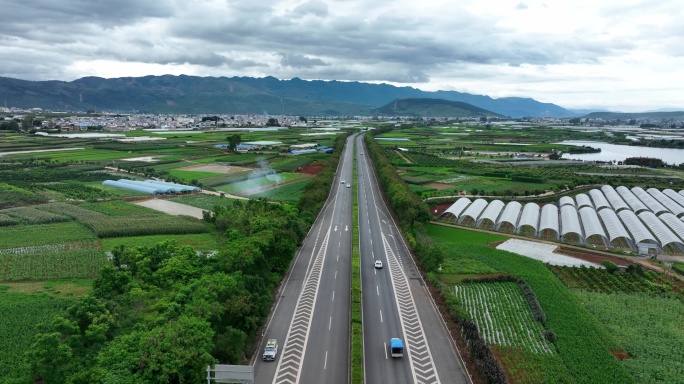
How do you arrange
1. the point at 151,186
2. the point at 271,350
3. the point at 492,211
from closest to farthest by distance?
the point at 271,350 < the point at 492,211 < the point at 151,186

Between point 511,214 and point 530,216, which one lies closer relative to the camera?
point 530,216

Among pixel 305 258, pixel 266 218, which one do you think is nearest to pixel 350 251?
pixel 305 258

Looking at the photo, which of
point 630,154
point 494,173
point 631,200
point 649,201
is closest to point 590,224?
point 631,200

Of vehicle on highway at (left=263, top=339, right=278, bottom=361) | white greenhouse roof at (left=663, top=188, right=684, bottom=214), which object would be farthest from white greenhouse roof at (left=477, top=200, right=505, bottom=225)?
vehicle on highway at (left=263, top=339, right=278, bottom=361)

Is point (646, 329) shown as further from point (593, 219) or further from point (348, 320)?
point (593, 219)

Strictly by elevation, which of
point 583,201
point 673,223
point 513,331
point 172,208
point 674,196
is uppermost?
point 674,196

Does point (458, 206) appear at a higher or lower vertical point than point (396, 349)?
higher

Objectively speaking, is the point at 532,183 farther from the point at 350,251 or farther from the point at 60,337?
the point at 60,337

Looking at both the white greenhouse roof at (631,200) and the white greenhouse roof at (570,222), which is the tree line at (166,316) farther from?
the white greenhouse roof at (631,200)
